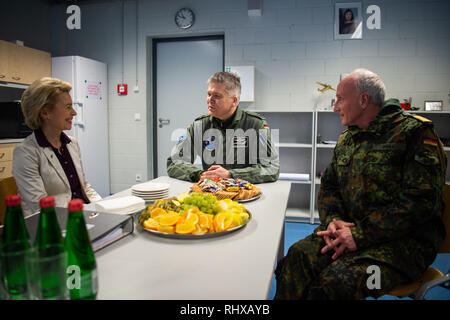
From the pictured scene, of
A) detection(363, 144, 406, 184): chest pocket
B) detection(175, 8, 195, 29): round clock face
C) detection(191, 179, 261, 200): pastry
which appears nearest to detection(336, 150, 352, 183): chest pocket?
detection(363, 144, 406, 184): chest pocket

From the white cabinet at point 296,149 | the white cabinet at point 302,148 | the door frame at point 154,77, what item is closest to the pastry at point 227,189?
the white cabinet at point 302,148

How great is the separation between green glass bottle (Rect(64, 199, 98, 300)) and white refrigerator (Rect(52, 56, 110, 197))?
4.17m

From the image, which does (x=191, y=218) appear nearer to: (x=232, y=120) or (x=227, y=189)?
(x=227, y=189)

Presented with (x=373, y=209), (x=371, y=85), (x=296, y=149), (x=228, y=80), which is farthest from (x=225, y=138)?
(x=296, y=149)

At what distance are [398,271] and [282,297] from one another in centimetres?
50

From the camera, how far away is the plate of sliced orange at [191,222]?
1079 millimetres

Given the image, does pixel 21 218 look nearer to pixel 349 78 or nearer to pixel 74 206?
pixel 74 206

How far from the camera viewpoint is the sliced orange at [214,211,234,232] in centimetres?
111

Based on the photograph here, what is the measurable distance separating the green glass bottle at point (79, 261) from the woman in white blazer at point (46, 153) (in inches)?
44.0

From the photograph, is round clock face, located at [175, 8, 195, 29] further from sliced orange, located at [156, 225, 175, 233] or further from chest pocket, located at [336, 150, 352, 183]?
sliced orange, located at [156, 225, 175, 233]

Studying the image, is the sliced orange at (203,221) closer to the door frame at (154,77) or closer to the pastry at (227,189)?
the pastry at (227,189)

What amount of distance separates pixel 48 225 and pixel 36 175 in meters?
1.22

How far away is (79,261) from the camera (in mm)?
718

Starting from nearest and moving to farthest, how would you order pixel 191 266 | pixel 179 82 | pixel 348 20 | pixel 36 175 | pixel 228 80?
pixel 191 266, pixel 36 175, pixel 228 80, pixel 348 20, pixel 179 82
